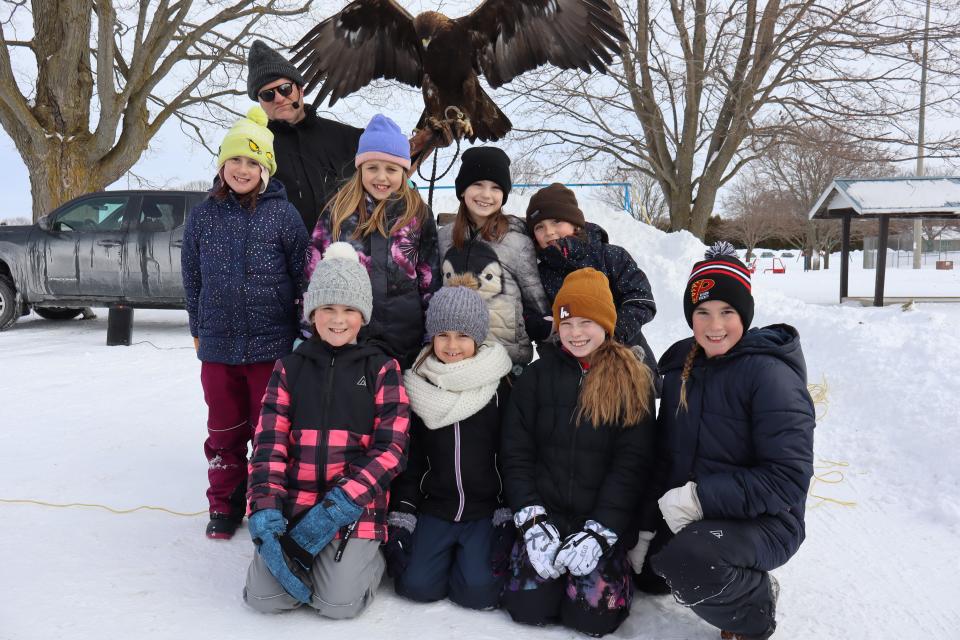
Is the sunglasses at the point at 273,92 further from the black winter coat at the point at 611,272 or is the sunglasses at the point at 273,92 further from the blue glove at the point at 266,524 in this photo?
the blue glove at the point at 266,524

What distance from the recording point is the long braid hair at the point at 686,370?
2.17 m

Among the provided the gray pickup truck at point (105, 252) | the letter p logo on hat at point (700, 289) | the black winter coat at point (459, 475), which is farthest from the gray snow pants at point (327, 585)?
the gray pickup truck at point (105, 252)

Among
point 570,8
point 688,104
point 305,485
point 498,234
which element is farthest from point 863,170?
point 305,485

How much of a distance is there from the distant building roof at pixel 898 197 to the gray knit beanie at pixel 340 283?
925cm

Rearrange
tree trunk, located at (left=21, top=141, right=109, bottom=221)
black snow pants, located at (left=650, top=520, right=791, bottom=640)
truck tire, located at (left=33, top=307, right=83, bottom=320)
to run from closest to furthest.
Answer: black snow pants, located at (left=650, top=520, right=791, bottom=640), truck tire, located at (left=33, top=307, right=83, bottom=320), tree trunk, located at (left=21, top=141, right=109, bottom=221)

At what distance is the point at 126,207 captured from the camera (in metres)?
7.57

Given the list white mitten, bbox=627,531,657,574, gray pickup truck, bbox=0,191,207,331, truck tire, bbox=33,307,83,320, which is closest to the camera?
white mitten, bbox=627,531,657,574

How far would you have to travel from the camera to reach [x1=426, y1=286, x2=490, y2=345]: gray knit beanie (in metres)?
2.34

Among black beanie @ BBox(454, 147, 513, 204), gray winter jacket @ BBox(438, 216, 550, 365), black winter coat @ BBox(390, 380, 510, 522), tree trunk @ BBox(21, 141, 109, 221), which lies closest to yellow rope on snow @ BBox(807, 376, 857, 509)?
gray winter jacket @ BBox(438, 216, 550, 365)

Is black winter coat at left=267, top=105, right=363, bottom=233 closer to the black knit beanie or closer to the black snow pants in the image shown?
the black knit beanie

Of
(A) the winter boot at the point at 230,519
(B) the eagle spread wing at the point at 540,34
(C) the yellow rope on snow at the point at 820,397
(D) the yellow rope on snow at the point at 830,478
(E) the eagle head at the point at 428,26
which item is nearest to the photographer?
(A) the winter boot at the point at 230,519

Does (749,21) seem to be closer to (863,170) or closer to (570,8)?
(863,170)

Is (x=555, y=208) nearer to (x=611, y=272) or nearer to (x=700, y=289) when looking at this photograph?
(x=611, y=272)

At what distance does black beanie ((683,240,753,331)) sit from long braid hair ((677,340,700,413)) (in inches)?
3.7
